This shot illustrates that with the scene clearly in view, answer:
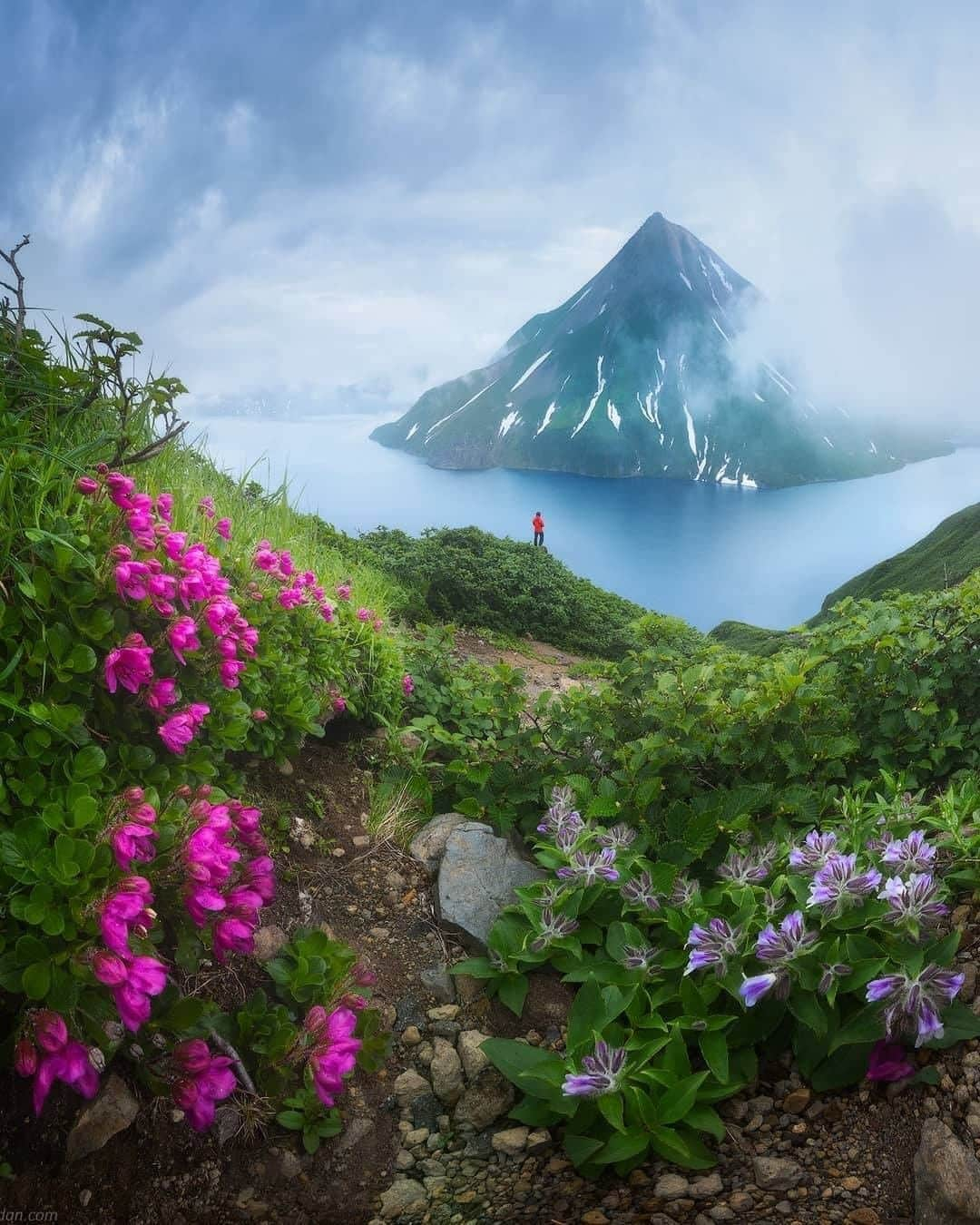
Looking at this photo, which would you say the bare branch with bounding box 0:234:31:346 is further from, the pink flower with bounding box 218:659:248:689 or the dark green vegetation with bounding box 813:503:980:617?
the dark green vegetation with bounding box 813:503:980:617

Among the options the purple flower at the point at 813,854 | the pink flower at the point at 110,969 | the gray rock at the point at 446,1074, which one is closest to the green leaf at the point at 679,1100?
the purple flower at the point at 813,854

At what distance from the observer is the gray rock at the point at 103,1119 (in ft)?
7.09

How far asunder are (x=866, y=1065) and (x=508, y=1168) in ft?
3.22

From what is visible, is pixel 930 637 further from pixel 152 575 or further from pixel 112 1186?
pixel 112 1186

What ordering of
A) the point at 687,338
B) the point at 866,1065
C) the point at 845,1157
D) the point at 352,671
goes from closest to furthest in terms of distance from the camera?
the point at 845,1157
the point at 866,1065
the point at 352,671
the point at 687,338

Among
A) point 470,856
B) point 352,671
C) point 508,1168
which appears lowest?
point 508,1168

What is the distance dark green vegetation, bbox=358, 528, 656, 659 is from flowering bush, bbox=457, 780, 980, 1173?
28.6 feet

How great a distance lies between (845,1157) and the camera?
1998 millimetres

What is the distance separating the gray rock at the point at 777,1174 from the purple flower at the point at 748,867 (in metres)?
0.74

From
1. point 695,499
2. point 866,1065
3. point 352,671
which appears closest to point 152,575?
point 352,671

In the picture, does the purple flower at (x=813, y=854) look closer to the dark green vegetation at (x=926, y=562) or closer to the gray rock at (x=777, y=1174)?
the gray rock at (x=777, y=1174)

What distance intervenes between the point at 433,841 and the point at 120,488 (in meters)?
1.95

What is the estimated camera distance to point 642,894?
2756 mm

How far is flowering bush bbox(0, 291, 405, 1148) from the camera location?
1988 mm
